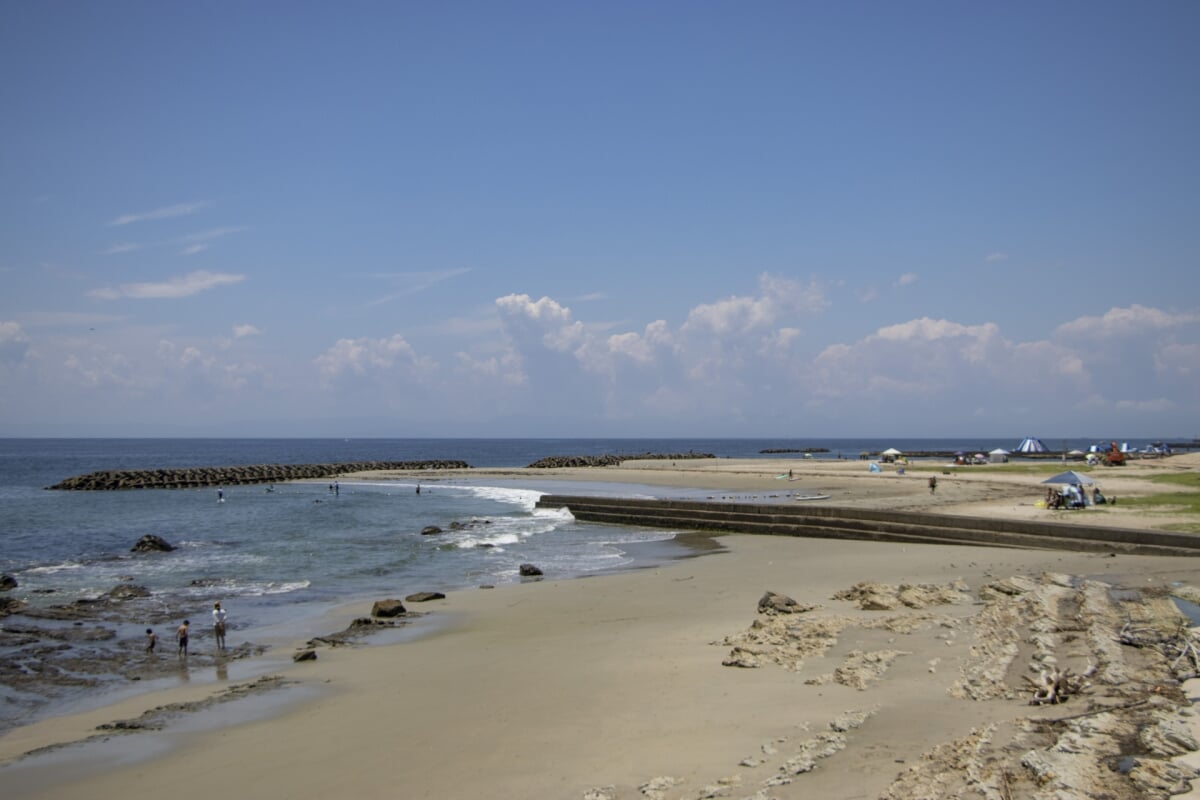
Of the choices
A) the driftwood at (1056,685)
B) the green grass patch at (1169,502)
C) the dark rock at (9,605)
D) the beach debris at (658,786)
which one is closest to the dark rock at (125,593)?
the dark rock at (9,605)

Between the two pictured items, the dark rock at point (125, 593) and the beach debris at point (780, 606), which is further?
the dark rock at point (125, 593)

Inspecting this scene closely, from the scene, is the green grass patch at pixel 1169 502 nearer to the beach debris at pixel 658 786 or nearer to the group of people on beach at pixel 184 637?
the beach debris at pixel 658 786

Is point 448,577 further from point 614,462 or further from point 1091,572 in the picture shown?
point 614,462

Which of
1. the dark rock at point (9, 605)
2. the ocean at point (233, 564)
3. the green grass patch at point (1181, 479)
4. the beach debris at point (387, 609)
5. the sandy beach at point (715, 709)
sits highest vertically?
the green grass patch at point (1181, 479)

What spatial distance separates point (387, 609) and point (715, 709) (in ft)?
35.7

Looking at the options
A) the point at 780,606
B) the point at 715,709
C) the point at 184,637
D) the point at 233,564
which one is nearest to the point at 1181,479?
the point at 780,606

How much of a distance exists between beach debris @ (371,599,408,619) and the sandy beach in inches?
31.8

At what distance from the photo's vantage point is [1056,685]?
9.47m

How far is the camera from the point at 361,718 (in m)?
11.7

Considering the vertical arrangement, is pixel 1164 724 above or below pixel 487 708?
above

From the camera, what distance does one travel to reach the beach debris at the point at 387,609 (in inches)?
753

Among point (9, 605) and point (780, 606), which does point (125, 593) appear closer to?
point (9, 605)

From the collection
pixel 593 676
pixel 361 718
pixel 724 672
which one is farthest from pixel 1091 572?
pixel 361 718

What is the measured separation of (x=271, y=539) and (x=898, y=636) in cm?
3043
